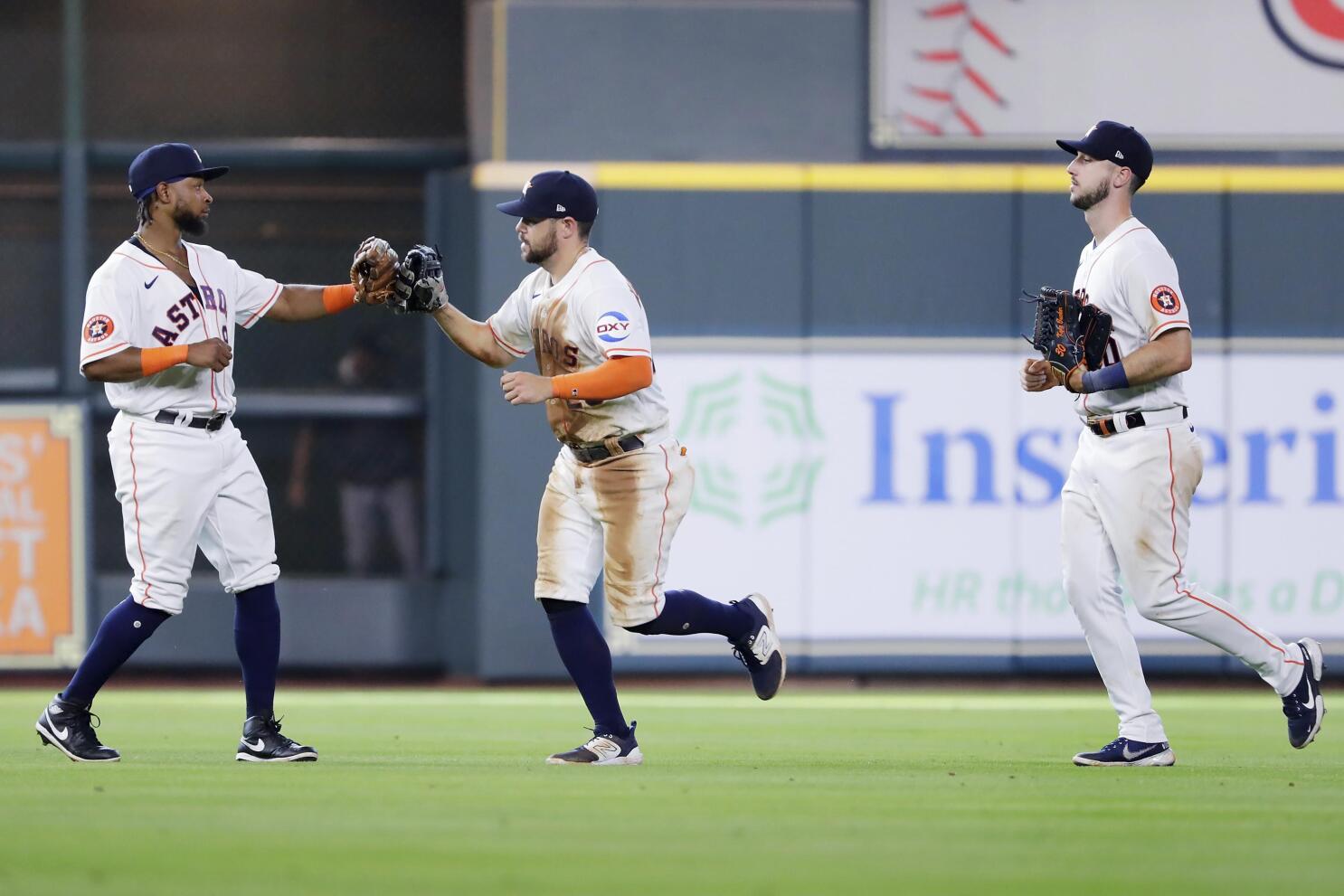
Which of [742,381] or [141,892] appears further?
[742,381]

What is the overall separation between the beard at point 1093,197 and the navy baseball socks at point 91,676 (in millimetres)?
3262

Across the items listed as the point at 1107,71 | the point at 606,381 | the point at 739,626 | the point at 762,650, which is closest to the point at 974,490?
the point at 1107,71

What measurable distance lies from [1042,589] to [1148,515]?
4.58m

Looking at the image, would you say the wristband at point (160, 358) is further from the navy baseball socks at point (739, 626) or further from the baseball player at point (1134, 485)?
the baseball player at point (1134, 485)

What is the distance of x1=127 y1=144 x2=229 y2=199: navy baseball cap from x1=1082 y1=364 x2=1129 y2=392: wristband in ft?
9.43

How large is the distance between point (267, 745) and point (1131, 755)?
2787mm

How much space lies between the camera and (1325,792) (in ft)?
19.6

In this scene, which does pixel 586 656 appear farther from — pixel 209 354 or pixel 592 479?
pixel 209 354

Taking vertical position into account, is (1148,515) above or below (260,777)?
above

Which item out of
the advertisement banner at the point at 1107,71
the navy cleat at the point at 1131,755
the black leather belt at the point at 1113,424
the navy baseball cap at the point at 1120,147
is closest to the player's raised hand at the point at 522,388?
the black leather belt at the point at 1113,424

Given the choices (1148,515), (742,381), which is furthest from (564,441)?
(742,381)

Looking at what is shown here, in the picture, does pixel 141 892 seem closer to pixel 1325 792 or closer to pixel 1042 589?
pixel 1325 792

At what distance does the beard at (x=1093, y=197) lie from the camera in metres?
6.77

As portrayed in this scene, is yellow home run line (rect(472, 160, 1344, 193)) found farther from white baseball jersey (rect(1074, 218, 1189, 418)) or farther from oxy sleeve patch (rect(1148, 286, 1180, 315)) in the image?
oxy sleeve patch (rect(1148, 286, 1180, 315))
